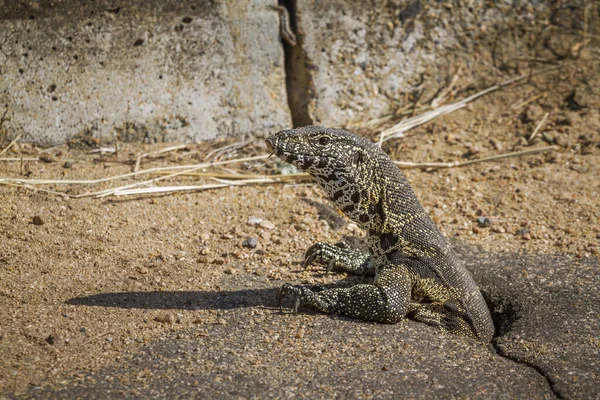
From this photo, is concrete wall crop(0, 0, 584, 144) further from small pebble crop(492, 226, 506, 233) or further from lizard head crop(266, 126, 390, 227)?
lizard head crop(266, 126, 390, 227)

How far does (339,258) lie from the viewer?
234 inches

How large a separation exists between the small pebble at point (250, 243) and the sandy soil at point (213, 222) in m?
0.05

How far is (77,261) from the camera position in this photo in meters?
5.59

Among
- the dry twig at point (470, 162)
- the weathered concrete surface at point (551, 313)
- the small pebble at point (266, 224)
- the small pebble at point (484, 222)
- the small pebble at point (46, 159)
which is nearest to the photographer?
the weathered concrete surface at point (551, 313)

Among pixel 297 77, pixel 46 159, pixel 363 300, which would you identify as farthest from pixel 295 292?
pixel 297 77

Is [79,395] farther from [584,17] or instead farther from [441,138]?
[584,17]

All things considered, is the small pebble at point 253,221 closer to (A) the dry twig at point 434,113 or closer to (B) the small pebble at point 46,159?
(A) the dry twig at point 434,113

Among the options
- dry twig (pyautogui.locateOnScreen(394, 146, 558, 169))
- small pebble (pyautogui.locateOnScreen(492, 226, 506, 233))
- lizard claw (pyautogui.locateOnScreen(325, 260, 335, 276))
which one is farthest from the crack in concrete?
lizard claw (pyautogui.locateOnScreen(325, 260, 335, 276))

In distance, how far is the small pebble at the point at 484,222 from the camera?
272 inches

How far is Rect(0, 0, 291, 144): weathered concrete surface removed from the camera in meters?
7.09

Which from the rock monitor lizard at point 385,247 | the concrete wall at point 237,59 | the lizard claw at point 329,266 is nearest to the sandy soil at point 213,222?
the lizard claw at point 329,266

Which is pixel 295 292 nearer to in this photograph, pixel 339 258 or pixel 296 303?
pixel 296 303

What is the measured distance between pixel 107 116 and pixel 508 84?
512cm

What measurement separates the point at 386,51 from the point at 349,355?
503cm
